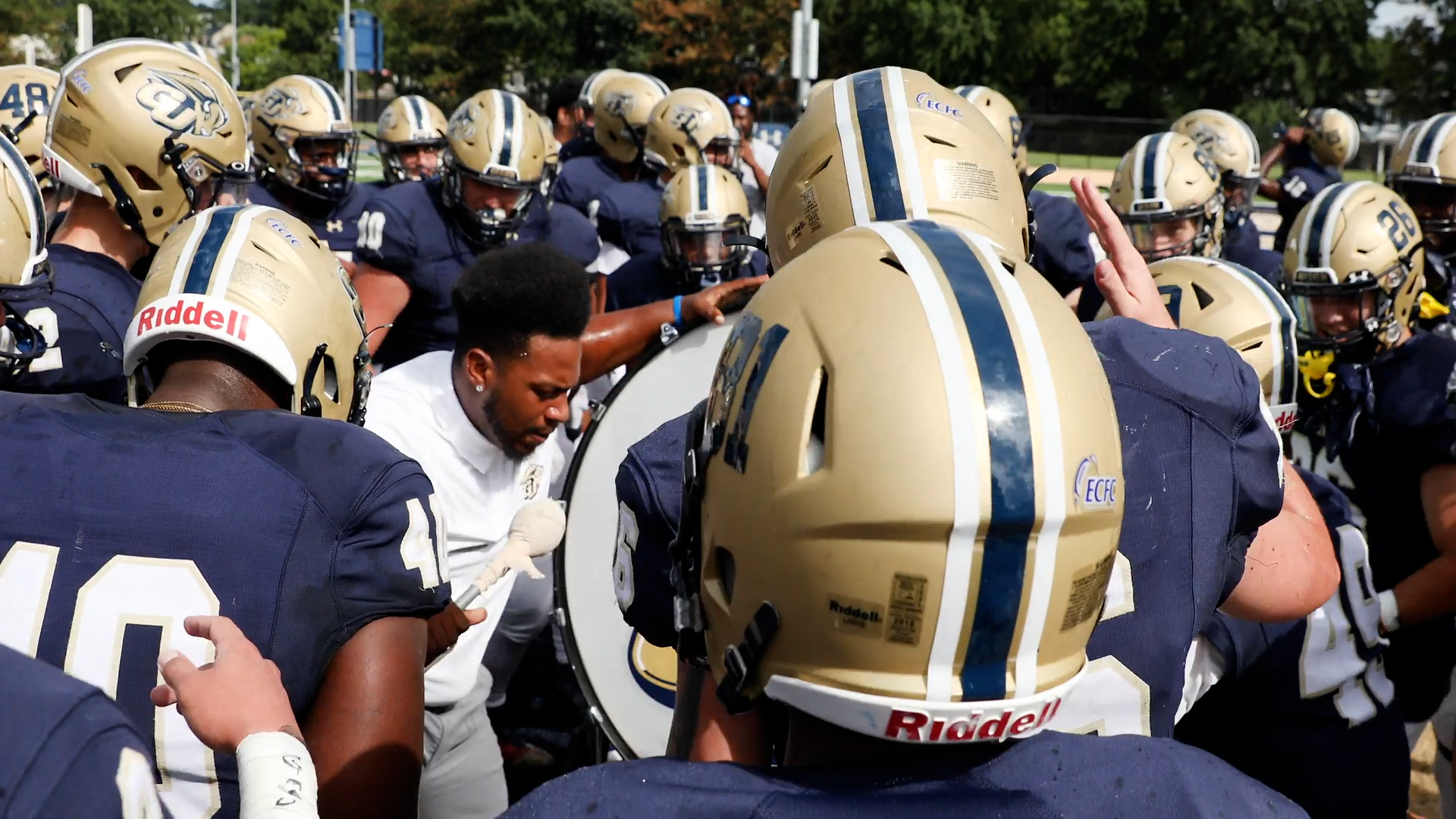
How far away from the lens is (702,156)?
812 centimetres

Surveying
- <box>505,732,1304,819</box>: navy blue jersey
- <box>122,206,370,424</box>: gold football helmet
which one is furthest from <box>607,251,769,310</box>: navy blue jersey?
<box>505,732,1304,819</box>: navy blue jersey

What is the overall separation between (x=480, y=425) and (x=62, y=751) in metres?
2.33

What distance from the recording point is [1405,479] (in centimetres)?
361

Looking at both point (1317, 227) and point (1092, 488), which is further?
point (1317, 227)

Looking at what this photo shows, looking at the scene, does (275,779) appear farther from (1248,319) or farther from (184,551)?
(1248,319)

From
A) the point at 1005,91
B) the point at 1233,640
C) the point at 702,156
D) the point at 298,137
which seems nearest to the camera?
the point at 1233,640

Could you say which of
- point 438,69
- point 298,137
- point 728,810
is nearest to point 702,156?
point 298,137

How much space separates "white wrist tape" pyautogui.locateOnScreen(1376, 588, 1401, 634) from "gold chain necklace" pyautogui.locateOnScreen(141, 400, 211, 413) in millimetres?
2888

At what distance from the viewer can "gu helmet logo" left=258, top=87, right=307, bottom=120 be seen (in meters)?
7.64

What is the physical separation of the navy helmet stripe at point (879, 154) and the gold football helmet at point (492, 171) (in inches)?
150

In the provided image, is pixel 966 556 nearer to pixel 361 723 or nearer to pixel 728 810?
pixel 728 810

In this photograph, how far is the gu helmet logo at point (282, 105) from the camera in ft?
25.1

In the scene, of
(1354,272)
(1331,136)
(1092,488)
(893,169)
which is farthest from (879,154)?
(1331,136)

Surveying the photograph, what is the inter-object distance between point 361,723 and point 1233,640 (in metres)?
1.80
